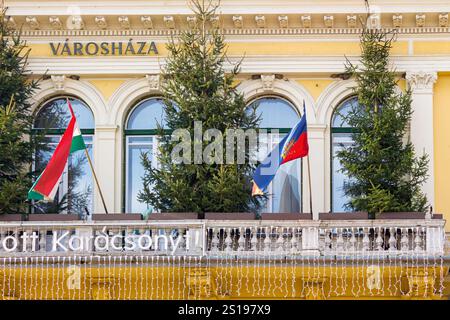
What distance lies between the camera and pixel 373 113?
128ft

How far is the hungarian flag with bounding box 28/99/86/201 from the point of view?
37.6m

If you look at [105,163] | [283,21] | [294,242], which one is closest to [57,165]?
[105,163]

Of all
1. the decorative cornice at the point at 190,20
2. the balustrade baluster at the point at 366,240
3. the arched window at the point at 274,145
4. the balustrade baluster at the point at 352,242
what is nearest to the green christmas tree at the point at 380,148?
the balustrade baluster at the point at 366,240

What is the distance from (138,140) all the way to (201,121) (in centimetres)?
319

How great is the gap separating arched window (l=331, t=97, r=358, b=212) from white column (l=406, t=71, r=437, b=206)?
1589 mm

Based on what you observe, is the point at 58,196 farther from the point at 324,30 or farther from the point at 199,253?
the point at 324,30

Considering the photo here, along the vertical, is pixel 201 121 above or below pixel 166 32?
below

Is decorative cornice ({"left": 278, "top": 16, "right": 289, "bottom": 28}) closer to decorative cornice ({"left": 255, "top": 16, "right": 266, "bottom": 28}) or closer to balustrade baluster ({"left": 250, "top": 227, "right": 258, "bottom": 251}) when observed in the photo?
decorative cornice ({"left": 255, "top": 16, "right": 266, "bottom": 28})

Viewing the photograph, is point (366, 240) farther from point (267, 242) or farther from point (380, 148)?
point (380, 148)

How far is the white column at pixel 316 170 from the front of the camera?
40062 millimetres

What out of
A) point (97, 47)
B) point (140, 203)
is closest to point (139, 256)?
point (140, 203)

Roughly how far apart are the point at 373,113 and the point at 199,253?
596cm

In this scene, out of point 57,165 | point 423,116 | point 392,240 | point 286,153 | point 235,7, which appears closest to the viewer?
point 392,240

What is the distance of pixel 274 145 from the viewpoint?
40750mm
